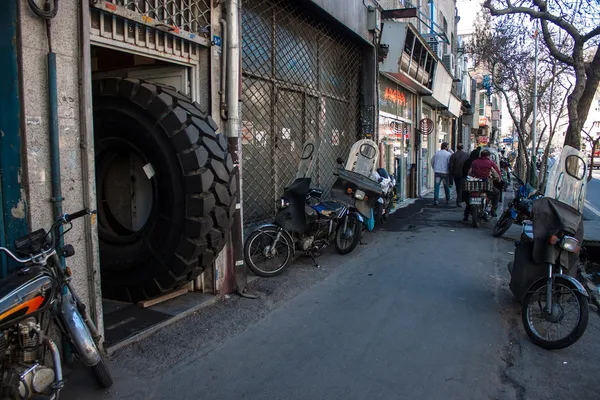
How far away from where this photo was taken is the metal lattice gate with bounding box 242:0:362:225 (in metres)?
7.09

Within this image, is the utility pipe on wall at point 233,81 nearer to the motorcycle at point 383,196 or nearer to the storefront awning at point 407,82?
the motorcycle at point 383,196

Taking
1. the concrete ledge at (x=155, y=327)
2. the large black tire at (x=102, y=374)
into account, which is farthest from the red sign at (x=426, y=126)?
the large black tire at (x=102, y=374)

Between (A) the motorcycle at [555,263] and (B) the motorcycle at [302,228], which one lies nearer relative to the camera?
(A) the motorcycle at [555,263]

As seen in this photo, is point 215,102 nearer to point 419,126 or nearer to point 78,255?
point 78,255

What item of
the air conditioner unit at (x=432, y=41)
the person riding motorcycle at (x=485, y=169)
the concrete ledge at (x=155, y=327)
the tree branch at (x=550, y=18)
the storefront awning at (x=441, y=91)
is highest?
the air conditioner unit at (x=432, y=41)

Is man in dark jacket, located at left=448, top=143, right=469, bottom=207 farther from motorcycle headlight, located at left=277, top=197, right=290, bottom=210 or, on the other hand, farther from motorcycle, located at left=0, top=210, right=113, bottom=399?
motorcycle, located at left=0, top=210, right=113, bottom=399

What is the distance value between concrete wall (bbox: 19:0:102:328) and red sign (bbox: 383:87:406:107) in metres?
10.0

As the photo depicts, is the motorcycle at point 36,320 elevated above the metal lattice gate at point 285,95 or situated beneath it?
situated beneath

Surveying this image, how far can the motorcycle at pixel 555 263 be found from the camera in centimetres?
420

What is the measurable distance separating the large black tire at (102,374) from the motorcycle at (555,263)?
352cm

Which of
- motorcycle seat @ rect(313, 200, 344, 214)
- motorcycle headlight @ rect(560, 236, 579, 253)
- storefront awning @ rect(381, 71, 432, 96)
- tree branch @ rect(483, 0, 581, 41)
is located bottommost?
motorcycle headlight @ rect(560, 236, 579, 253)

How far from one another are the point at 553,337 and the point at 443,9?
20055 mm

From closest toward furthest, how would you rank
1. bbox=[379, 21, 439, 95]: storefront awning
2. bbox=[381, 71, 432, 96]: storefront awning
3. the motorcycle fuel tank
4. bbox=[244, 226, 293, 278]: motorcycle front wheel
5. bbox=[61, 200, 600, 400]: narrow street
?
the motorcycle fuel tank
bbox=[61, 200, 600, 400]: narrow street
bbox=[244, 226, 293, 278]: motorcycle front wheel
bbox=[379, 21, 439, 95]: storefront awning
bbox=[381, 71, 432, 96]: storefront awning

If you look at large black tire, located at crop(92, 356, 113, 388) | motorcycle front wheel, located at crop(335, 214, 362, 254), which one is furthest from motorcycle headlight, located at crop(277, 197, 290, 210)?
large black tire, located at crop(92, 356, 113, 388)
